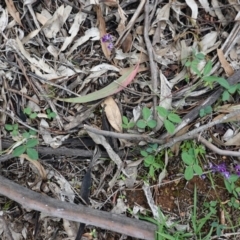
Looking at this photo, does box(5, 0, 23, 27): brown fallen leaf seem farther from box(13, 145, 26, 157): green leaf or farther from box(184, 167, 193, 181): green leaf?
box(184, 167, 193, 181): green leaf

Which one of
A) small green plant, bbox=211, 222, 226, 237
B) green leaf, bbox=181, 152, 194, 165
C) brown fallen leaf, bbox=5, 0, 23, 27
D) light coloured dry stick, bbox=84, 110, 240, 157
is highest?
brown fallen leaf, bbox=5, 0, 23, 27

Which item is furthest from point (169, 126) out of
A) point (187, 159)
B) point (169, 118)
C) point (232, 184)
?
point (232, 184)

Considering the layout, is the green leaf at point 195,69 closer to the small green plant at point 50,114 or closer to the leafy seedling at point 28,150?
the small green plant at point 50,114

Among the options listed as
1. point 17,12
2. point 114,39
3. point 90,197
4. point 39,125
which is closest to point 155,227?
point 90,197

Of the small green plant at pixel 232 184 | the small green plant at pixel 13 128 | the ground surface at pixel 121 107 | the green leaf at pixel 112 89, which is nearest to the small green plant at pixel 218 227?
the ground surface at pixel 121 107

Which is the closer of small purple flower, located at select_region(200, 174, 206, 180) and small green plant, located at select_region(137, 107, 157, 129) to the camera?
small green plant, located at select_region(137, 107, 157, 129)

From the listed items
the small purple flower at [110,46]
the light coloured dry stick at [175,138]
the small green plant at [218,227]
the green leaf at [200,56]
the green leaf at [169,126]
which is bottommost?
the small green plant at [218,227]

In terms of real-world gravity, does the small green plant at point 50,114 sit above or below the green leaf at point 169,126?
above

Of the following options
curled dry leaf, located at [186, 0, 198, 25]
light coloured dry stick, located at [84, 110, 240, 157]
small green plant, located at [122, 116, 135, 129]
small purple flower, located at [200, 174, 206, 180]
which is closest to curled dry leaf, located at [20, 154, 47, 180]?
light coloured dry stick, located at [84, 110, 240, 157]
